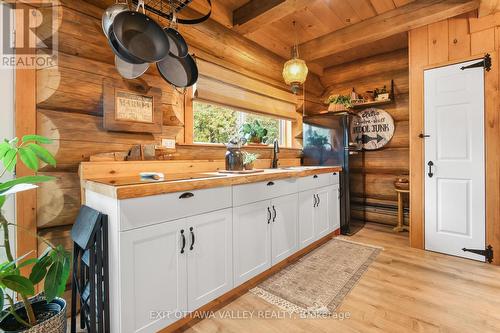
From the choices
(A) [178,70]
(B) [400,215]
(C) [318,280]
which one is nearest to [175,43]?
(A) [178,70]

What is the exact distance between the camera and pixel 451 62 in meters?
2.58

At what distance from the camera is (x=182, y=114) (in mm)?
2252

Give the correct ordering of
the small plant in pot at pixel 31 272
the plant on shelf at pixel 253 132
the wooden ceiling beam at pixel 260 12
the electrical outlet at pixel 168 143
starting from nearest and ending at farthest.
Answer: the small plant in pot at pixel 31 272, the electrical outlet at pixel 168 143, the wooden ceiling beam at pixel 260 12, the plant on shelf at pixel 253 132

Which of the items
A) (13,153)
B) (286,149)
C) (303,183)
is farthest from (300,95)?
(13,153)

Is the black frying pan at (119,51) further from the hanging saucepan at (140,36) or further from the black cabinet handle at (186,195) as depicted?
the black cabinet handle at (186,195)

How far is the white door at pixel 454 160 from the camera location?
8.14 feet

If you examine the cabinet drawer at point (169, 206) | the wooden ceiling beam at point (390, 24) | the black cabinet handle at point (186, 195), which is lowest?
the cabinet drawer at point (169, 206)

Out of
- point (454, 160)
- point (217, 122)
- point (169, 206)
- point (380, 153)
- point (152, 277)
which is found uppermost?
point (217, 122)

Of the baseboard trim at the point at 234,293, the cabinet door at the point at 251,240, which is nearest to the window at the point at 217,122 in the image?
the cabinet door at the point at 251,240

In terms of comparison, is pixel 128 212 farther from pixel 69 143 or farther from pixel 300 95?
pixel 300 95

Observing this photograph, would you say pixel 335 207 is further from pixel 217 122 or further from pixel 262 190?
pixel 217 122

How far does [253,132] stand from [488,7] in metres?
2.46

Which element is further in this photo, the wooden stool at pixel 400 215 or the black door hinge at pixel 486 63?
the wooden stool at pixel 400 215

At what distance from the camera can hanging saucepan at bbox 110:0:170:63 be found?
4.90ft
